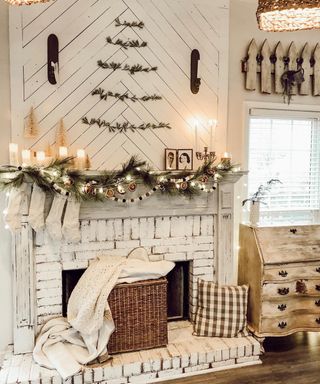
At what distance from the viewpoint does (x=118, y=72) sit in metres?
3.17

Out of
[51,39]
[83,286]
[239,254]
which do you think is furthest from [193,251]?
[51,39]

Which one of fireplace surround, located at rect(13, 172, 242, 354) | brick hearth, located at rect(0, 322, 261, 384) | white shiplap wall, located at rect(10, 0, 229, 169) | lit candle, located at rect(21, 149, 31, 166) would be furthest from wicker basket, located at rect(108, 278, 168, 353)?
lit candle, located at rect(21, 149, 31, 166)

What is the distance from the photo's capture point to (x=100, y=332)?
2.75 metres

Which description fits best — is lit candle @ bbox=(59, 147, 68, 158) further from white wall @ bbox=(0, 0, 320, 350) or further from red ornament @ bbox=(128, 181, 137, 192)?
white wall @ bbox=(0, 0, 320, 350)

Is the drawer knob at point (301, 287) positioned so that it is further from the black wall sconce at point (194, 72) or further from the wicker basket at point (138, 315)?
the black wall sconce at point (194, 72)

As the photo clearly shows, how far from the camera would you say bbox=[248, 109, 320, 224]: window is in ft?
12.1

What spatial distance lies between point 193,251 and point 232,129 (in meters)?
1.15

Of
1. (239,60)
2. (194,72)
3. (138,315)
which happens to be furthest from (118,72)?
(138,315)

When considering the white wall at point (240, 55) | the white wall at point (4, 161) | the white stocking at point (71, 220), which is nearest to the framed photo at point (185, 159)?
the white wall at point (240, 55)

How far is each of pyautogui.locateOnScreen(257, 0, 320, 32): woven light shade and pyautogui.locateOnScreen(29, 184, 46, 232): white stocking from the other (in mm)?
1838

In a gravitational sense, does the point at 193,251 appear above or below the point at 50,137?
below

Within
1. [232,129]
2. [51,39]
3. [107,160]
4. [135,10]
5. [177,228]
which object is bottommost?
[177,228]

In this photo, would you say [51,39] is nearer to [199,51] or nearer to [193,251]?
[199,51]

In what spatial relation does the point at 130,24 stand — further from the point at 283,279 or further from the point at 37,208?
the point at 283,279
